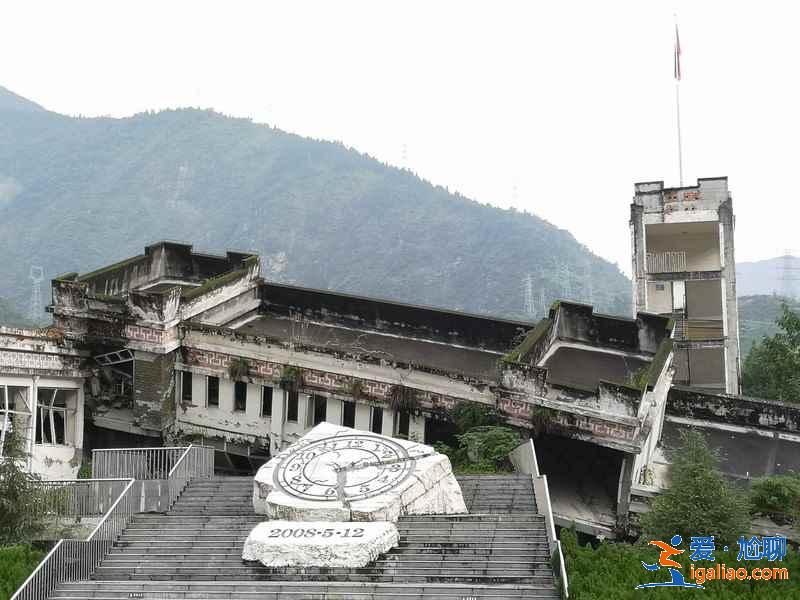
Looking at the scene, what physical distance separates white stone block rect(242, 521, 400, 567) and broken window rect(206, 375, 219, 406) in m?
15.4

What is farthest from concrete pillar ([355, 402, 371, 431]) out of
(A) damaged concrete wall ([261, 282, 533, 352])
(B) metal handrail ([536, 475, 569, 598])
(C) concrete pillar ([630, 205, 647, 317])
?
(C) concrete pillar ([630, 205, 647, 317])

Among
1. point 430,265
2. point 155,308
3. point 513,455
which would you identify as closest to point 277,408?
point 155,308

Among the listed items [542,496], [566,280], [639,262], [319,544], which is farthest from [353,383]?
[566,280]

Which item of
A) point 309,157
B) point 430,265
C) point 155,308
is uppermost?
point 309,157

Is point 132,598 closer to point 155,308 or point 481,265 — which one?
point 155,308

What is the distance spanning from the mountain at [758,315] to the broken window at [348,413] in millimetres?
58129

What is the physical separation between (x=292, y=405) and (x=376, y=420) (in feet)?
10.5

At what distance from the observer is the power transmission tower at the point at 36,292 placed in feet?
455

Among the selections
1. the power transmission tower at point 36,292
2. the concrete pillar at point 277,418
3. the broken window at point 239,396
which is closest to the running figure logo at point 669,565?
the concrete pillar at point 277,418

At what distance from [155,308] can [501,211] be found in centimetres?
14077

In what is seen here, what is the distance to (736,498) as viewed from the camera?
22.6 meters

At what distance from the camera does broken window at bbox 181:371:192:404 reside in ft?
112

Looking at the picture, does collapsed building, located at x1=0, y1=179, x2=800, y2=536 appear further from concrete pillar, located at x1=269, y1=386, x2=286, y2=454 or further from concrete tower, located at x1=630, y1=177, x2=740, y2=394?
concrete tower, located at x1=630, y1=177, x2=740, y2=394

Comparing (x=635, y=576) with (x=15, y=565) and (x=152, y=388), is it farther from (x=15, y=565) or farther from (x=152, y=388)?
(x=152, y=388)
